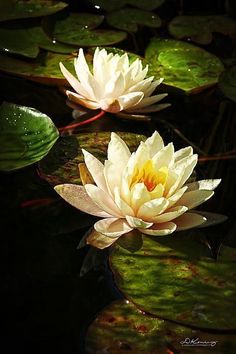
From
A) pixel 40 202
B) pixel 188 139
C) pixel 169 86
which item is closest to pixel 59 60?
pixel 169 86

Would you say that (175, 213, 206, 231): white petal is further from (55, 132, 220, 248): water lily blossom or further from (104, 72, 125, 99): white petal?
(104, 72, 125, 99): white petal

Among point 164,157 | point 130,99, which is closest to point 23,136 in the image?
point 130,99

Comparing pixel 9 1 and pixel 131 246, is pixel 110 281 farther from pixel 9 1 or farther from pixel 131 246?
pixel 9 1

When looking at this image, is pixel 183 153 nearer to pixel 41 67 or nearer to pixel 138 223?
pixel 138 223

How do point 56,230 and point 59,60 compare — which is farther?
point 59,60

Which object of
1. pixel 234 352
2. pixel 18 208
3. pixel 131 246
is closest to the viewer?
pixel 234 352

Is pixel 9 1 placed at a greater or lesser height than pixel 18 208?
greater

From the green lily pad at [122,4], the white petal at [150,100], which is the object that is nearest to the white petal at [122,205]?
the white petal at [150,100]
